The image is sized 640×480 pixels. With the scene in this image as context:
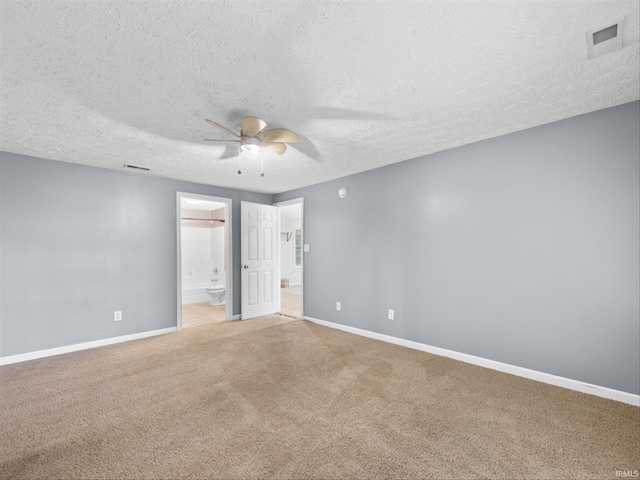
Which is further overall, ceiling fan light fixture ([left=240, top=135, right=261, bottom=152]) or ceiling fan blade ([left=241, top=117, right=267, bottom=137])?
ceiling fan light fixture ([left=240, top=135, right=261, bottom=152])

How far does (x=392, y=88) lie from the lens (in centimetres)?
201

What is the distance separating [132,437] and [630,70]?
13.9ft

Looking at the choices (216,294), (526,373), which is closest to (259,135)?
(526,373)

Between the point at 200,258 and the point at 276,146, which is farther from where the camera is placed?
the point at 200,258

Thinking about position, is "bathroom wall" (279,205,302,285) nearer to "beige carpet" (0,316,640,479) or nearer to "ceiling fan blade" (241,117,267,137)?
"beige carpet" (0,316,640,479)

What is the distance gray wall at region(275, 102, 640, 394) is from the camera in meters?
2.33

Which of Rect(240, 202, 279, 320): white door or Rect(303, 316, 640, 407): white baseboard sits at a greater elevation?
Rect(240, 202, 279, 320): white door

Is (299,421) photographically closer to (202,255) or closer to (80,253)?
(80,253)

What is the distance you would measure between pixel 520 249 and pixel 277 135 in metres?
2.62

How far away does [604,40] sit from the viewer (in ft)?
5.19

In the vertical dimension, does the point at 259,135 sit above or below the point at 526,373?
above

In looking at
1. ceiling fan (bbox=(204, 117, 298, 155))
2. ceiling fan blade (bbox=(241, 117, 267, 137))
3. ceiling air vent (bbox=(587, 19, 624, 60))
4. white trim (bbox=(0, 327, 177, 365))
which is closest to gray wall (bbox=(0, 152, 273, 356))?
white trim (bbox=(0, 327, 177, 365))

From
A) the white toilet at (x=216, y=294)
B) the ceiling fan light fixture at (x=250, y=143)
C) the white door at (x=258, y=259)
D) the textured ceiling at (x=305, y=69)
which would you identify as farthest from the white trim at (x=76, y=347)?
the ceiling fan light fixture at (x=250, y=143)

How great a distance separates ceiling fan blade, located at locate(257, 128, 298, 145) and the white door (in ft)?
9.31
